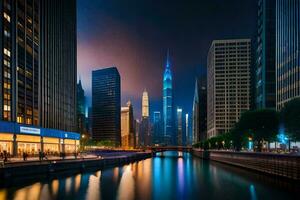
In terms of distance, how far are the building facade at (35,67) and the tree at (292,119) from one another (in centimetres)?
7000

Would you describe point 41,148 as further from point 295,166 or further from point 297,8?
point 297,8

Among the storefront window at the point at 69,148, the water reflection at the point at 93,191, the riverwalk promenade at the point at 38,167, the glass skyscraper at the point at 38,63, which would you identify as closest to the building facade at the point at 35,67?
the glass skyscraper at the point at 38,63

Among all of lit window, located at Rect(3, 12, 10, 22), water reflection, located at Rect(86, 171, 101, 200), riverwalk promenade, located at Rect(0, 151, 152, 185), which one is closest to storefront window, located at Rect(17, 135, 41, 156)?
riverwalk promenade, located at Rect(0, 151, 152, 185)

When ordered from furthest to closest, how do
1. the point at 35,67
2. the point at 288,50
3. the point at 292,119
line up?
the point at 288,50, the point at 35,67, the point at 292,119

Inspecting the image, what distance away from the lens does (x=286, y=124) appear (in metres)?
83.8

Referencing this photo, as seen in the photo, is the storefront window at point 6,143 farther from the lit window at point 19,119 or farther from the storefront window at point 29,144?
the lit window at point 19,119

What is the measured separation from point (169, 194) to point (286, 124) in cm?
4050

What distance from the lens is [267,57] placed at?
182625 millimetres

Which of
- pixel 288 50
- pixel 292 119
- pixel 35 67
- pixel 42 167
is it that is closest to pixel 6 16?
pixel 35 67

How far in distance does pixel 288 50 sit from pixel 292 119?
229 ft

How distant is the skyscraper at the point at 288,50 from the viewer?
132 metres

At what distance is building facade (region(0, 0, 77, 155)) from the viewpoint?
97188 mm

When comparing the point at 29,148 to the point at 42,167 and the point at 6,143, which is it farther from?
the point at 42,167

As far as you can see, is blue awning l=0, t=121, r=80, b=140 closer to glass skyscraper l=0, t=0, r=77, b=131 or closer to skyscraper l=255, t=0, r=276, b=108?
glass skyscraper l=0, t=0, r=77, b=131
